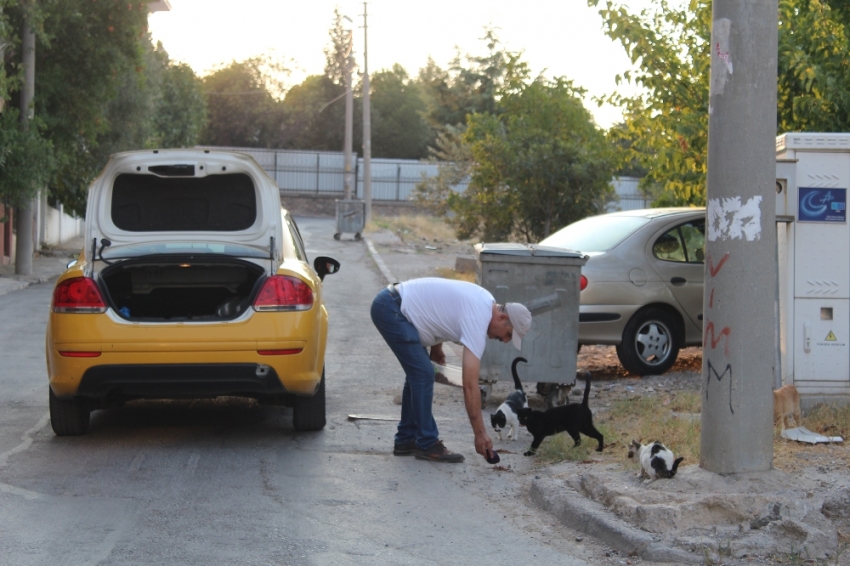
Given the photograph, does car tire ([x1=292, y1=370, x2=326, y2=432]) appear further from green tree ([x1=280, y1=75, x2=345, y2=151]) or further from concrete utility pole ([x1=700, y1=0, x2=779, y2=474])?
green tree ([x1=280, y1=75, x2=345, y2=151])

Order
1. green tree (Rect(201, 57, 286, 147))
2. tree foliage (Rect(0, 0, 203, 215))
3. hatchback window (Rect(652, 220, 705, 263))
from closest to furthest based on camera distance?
hatchback window (Rect(652, 220, 705, 263)) → tree foliage (Rect(0, 0, 203, 215)) → green tree (Rect(201, 57, 286, 147))

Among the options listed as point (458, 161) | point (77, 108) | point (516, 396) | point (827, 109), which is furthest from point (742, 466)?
point (458, 161)

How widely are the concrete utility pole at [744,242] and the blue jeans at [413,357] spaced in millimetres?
1870

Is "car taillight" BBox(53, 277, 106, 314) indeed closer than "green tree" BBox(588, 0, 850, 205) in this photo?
Yes

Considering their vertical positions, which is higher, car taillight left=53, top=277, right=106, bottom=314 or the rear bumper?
car taillight left=53, top=277, right=106, bottom=314

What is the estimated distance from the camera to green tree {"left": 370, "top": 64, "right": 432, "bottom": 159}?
63344 mm

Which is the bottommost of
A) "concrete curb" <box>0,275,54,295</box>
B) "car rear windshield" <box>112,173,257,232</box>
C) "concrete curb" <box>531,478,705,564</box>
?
"concrete curb" <box>531,478,705,564</box>

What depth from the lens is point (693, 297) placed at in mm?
9891

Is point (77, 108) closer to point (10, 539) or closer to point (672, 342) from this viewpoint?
point (672, 342)

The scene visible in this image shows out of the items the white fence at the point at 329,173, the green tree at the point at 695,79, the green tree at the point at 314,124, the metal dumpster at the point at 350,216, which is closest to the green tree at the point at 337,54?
the green tree at the point at 314,124

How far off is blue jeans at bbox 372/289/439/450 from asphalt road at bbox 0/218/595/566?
9.4 inches

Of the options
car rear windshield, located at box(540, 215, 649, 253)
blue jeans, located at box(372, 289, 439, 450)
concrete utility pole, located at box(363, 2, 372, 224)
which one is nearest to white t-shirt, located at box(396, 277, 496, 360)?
blue jeans, located at box(372, 289, 439, 450)

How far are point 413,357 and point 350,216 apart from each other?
80.5 ft

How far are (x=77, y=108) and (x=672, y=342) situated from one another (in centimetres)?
1494
